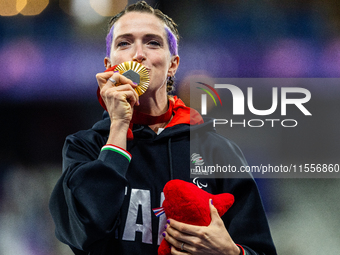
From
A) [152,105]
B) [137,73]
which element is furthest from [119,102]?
[152,105]

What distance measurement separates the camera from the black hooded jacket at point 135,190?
81 centimetres

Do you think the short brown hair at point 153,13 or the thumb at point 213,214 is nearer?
the thumb at point 213,214

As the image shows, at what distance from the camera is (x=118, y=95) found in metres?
0.88

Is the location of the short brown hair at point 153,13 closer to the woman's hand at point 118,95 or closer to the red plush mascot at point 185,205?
the woman's hand at point 118,95

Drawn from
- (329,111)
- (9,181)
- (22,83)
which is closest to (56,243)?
(9,181)

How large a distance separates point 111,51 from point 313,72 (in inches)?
65.9

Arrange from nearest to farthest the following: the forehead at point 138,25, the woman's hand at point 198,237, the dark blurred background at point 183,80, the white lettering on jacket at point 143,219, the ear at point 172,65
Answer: the woman's hand at point 198,237, the white lettering on jacket at point 143,219, the forehead at point 138,25, the ear at point 172,65, the dark blurred background at point 183,80

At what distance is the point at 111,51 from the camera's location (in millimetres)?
1110

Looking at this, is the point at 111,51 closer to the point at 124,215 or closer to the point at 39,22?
the point at 124,215

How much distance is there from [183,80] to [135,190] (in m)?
1.24

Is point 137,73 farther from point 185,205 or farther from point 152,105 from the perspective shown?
point 185,205

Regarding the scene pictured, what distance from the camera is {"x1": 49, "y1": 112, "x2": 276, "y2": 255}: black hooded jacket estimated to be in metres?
0.81

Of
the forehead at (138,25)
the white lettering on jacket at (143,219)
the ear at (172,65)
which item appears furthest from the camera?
→ the ear at (172,65)

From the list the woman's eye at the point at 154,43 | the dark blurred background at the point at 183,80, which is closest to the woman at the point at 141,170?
the woman's eye at the point at 154,43
